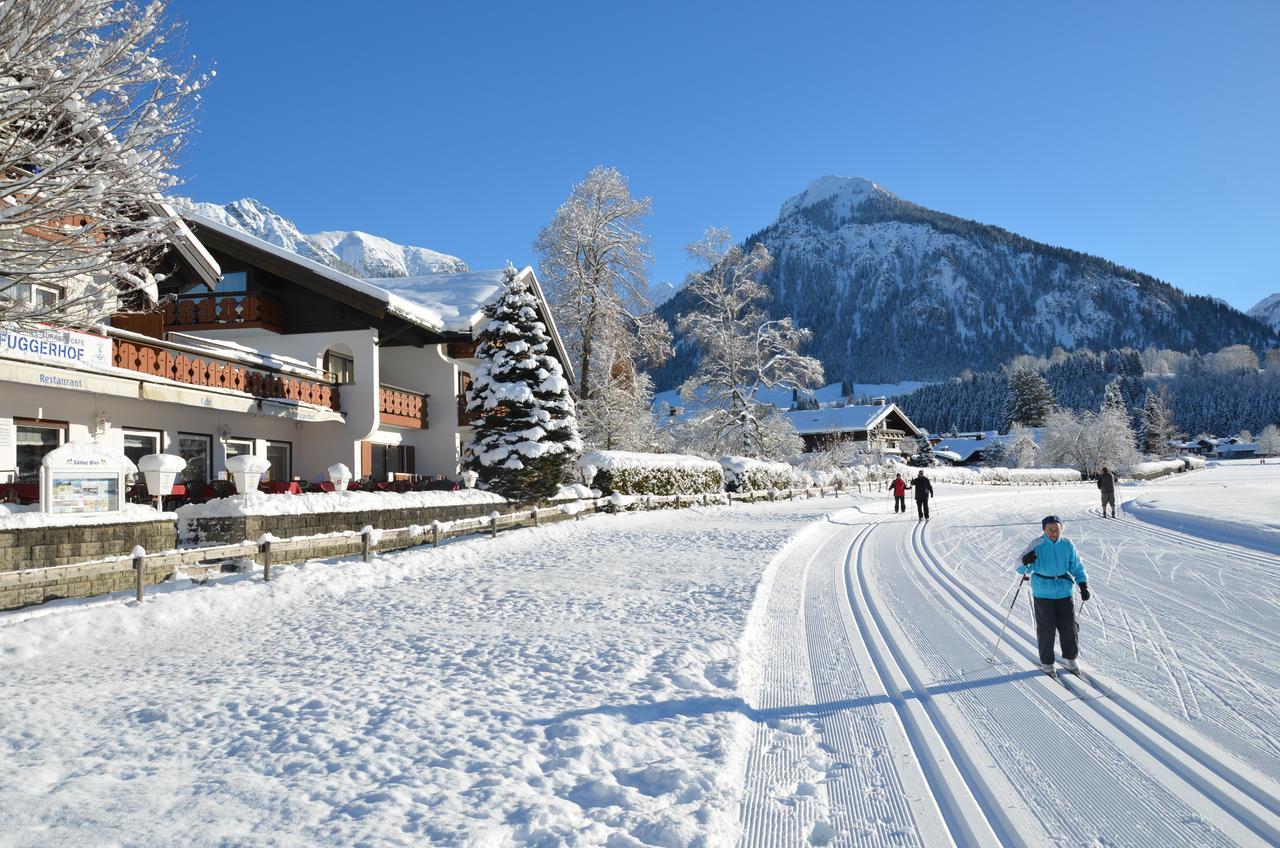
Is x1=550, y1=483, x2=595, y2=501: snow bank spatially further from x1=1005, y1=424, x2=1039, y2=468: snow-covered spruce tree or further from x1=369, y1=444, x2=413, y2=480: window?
x1=1005, y1=424, x2=1039, y2=468: snow-covered spruce tree

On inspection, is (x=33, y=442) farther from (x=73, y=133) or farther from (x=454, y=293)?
(x=454, y=293)

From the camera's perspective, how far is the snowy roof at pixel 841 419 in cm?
6959

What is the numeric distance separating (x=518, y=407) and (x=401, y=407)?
6.00 m

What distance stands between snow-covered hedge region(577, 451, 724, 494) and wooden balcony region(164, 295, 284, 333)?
35.7 ft

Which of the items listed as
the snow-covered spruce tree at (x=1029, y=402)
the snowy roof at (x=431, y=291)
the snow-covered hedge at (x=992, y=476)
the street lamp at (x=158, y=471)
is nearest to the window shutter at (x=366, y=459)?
the snowy roof at (x=431, y=291)

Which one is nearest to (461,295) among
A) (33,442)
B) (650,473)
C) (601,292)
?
(601,292)

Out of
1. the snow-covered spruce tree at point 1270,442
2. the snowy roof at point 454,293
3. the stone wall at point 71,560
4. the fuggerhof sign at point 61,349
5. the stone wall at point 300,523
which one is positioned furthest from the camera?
the snow-covered spruce tree at point 1270,442

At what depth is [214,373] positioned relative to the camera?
18328 millimetres

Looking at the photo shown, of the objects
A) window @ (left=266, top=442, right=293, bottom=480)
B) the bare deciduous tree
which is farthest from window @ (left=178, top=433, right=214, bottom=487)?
the bare deciduous tree

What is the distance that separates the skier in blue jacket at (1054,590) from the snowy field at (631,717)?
1.05 feet

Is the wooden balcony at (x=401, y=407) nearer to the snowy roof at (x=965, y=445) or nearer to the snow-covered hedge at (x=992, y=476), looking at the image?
the snow-covered hedge at (x=992, y=476)

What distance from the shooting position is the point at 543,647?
7.99 meters

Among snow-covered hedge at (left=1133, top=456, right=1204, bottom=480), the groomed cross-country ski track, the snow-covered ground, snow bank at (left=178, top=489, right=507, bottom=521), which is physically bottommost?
snow-covered hedge at (left=1133, top=456, right=1204, bottom=480)

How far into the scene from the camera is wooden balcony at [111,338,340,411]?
52.2 ft
